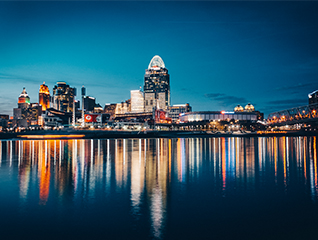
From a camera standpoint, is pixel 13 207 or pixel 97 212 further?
pixel 13 207

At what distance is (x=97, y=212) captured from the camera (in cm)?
1019

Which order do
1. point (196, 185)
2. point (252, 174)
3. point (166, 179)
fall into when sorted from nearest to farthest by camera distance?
point (196, 185)
point (166, 179)
point (252, 174)

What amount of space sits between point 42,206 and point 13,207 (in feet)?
3.99

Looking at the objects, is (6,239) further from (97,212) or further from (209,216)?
(209,216)

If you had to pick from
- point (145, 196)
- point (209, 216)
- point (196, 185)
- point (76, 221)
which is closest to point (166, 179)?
point (196, 185)

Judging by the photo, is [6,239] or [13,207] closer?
[6,239]

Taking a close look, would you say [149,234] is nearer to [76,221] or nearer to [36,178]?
[76,221]

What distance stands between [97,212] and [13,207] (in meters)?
3.82

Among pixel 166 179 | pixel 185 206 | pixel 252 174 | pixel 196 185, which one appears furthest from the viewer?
pixel 252 174

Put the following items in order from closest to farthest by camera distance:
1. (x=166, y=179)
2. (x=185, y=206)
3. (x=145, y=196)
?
1. (x=185, y=206)
2. (x=145, y=196)
3. (x=166, y=179)

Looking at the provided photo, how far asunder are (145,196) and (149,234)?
14.2ft

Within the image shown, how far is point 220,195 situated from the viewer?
12789 millimetres

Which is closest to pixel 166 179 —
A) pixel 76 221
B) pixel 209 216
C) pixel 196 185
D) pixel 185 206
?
Result: pixel 196 185

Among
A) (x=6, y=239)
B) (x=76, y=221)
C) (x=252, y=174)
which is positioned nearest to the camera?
(x=6, y=239)
